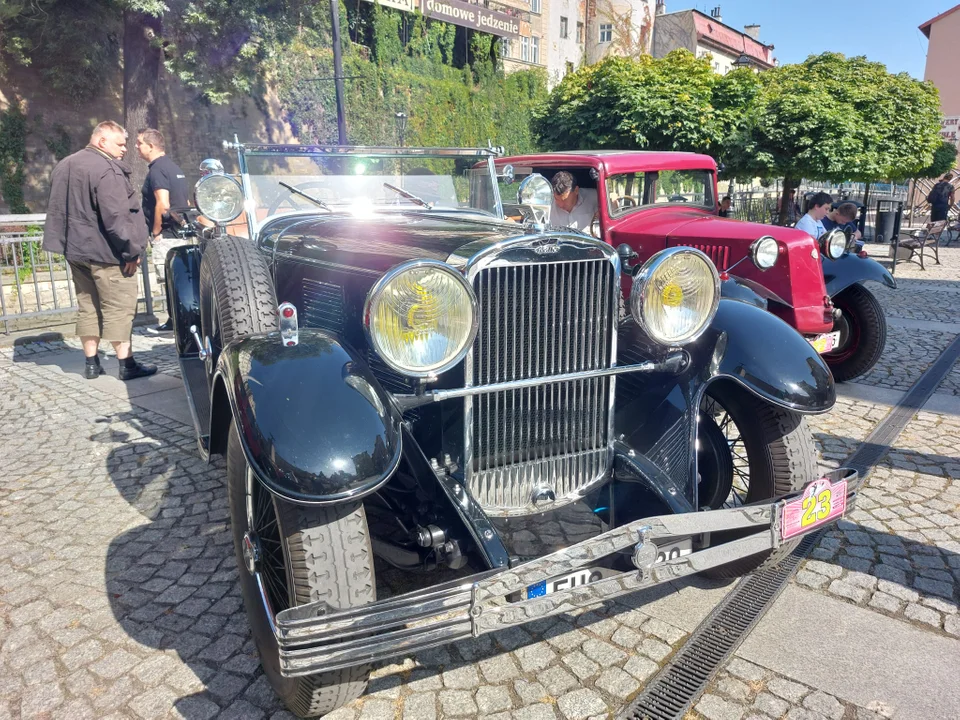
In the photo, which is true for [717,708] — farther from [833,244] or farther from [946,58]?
[946,58]

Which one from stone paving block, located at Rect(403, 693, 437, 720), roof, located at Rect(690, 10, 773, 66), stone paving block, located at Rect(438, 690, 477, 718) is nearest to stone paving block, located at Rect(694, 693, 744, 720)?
stone paving block, located at Rect(438, 690, 477, 718)

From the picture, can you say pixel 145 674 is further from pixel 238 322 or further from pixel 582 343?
pixel 582 343

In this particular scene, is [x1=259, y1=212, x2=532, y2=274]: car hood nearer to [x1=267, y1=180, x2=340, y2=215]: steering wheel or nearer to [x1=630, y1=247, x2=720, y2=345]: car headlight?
[x1=267, y1=180, x2=340, y2=215]: steering wheel

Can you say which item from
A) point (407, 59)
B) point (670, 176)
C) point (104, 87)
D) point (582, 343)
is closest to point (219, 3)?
point (104, 87)

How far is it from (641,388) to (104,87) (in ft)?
57.2

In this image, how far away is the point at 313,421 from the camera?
181 centimetres

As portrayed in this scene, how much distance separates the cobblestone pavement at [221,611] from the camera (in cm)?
202

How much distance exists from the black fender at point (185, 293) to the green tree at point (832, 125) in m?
8.76

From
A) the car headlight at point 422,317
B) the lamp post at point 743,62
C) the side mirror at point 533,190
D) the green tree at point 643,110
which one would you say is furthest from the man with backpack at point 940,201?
the car headlight at point 422,317

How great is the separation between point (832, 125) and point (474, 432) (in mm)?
10078

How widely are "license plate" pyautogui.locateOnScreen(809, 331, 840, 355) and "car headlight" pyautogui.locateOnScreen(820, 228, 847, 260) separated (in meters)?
0.83

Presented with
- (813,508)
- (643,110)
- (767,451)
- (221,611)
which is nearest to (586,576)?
(813,508)

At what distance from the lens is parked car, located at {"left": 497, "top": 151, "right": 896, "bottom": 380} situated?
498 cm

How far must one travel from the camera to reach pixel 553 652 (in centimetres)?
226
